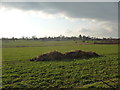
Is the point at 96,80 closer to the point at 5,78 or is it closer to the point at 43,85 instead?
the point at 43,85

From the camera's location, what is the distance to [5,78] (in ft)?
48.5

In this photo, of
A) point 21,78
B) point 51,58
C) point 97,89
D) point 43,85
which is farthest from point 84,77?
point 51,58

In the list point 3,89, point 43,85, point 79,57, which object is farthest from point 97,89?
point 79,57

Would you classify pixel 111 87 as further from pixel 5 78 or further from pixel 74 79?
pixel 5 78

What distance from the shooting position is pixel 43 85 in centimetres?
1257

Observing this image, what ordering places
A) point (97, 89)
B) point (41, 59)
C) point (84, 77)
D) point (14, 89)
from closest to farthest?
point (97, 89) → point (14, 89) → point (84, 77) → point (41, 59)

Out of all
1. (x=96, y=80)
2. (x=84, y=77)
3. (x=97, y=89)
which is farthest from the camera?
(x=84, y=77)

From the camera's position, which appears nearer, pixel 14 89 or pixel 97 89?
pixel 97 89

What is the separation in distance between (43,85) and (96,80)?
535 centimetres

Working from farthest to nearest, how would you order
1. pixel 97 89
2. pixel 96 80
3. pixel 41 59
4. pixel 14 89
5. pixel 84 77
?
pixel 41 59 → pixel 84 77 → pixel 96 80 → pixel 14 89 → pixel 97 89

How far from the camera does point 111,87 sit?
37.8 ft

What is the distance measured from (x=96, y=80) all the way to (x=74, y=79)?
2226 millimetres

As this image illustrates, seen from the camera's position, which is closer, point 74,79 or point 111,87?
point 111,87

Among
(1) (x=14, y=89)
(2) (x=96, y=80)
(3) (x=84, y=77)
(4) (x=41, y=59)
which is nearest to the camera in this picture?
(1) (x=14, y=89)
